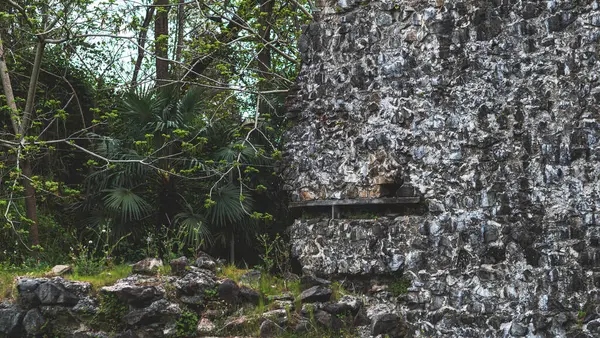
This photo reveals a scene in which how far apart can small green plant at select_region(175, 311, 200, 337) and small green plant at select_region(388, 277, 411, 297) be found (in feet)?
6.85

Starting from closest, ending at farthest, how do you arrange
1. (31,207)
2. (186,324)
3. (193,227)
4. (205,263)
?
(186,324), (205,263), (193,227), (31,207)

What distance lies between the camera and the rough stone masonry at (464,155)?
7258mm

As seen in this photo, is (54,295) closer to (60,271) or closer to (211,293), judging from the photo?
(60,271)

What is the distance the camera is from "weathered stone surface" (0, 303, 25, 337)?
820cm

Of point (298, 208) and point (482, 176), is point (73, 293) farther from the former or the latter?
point (482, 176)

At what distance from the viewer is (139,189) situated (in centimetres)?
1198

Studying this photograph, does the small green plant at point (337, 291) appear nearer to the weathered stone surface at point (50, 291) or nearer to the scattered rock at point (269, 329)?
the scattered rock at point (269, 329)

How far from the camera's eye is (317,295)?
8.13 metres

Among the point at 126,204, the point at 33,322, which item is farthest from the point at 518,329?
the point at 126,204

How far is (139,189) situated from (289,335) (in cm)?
490

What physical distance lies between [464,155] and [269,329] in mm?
2673

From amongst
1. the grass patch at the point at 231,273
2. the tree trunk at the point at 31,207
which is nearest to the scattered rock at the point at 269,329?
the grass patch at the point at 231,273

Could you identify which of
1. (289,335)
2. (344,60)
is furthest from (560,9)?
(289,335)

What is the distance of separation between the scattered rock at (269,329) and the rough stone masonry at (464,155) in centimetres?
93
